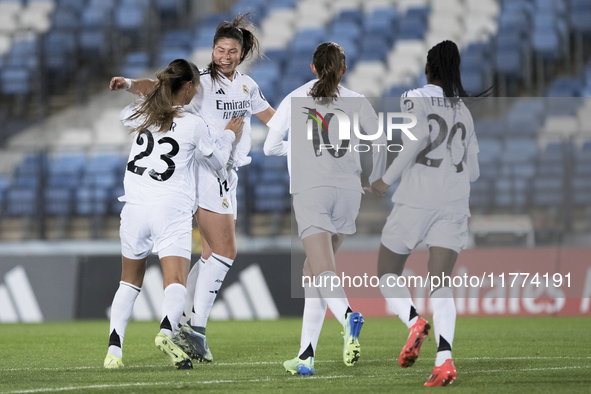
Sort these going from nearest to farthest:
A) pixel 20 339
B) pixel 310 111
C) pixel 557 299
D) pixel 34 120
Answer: pixel 310 111 < pixel 20 339 < pixel 557 299 < pixel 34 120

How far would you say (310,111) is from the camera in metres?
4.92

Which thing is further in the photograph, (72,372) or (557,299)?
(557,299)

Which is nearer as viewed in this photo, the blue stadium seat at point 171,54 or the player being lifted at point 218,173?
the player being lifted at point 218,173

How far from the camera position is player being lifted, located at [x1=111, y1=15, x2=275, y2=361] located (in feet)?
18.8

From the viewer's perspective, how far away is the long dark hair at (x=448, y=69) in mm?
4520

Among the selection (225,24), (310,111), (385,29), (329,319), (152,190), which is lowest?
(329,319)

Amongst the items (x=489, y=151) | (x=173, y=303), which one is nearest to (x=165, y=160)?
(x=173, y=303)

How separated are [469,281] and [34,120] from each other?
10.3 meters

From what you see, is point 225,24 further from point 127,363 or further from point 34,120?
point 34,120

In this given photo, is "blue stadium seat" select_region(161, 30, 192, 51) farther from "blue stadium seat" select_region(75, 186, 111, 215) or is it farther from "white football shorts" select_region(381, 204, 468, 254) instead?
"white football shorts" select_region(381, 204, 468, 254)

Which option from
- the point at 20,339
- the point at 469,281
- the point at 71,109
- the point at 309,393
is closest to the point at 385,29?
the point at 71,109

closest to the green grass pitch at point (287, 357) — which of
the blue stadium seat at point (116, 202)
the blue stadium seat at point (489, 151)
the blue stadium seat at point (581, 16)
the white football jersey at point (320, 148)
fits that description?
the white football jersey at point (320, 148)

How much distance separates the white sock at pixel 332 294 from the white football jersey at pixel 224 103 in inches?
61.2

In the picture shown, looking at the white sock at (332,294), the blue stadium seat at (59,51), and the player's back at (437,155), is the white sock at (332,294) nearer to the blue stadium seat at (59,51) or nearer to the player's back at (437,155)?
the player's back at (437,155)
